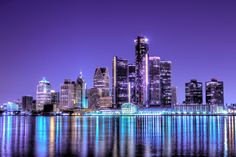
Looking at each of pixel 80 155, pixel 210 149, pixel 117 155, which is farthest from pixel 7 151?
pixel 210 149

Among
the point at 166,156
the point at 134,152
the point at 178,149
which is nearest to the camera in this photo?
the point at 166,156

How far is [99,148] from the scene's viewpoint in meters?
47.7

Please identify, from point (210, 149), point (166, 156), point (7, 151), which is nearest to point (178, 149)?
point (210, 149)

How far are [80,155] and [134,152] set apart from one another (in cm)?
538

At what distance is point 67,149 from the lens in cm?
4716

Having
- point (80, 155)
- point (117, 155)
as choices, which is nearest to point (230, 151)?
point (117, 155)

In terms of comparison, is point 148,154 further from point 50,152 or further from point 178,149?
point 50,152

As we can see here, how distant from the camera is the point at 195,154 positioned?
42.4 meters

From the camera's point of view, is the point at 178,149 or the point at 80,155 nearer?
the point at 80,155

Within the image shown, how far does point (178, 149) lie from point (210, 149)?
11.0ft

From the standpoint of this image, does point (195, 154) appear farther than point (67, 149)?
No

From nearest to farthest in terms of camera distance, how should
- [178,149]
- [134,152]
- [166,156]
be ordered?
[166,156] < [134,152] < [178,149]

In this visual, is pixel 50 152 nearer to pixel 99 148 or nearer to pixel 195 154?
pixel 99 148

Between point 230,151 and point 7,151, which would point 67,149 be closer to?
point 7,151
